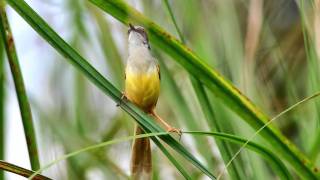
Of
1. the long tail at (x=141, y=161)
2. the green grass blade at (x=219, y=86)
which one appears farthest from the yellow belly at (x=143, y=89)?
the green grass blade at (x=219, y=86)

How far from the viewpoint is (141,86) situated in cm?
145

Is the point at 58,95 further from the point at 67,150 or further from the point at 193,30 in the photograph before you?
the point at 193,30

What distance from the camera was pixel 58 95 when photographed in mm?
2189

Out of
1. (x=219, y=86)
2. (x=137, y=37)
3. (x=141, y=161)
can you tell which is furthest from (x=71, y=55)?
(x=137, y=37)

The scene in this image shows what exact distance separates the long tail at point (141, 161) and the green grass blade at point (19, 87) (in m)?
0.26

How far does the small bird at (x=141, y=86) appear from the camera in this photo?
1.31 m

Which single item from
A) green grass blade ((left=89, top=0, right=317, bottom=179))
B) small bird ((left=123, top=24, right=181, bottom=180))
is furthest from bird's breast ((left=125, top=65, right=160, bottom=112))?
green grass blade ((left=89, top=0, right=317, bottom=179))

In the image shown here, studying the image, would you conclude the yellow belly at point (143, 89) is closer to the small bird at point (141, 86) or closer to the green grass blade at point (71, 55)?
the small bird at point (141, 86)

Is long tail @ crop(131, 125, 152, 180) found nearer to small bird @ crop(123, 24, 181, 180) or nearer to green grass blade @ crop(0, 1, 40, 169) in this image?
small bird @ crop(123, 24, 181, 180)

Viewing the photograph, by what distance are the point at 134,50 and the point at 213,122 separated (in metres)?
0.47

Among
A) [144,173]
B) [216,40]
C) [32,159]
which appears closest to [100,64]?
[216,40]

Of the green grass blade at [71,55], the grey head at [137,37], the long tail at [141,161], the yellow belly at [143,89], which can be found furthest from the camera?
the grey head at [137,37]

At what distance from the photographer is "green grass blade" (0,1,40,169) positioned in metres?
1.06

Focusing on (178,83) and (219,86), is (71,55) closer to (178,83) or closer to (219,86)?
(219,86)
